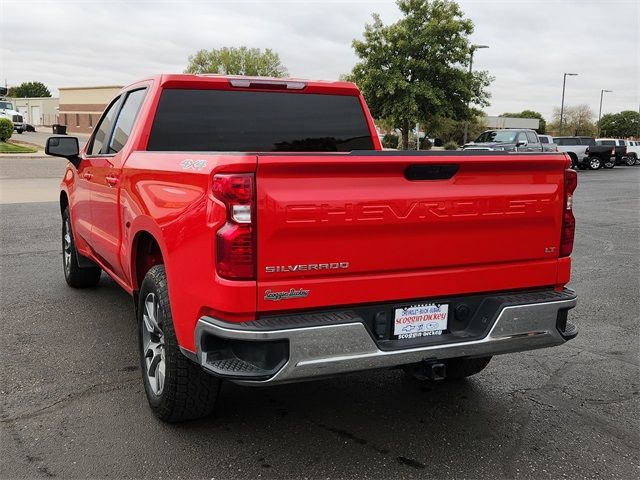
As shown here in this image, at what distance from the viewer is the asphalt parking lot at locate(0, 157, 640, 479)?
3.18 m

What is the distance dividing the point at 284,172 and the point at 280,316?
2.16 ft

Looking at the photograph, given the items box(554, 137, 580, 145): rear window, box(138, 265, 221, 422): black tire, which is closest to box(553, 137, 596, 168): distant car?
box(554, 137, 580, 145): rear window

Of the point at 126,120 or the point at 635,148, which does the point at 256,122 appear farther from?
the point at 635,148

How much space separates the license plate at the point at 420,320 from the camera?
10.3 ft

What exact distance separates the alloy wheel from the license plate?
4.33 ft

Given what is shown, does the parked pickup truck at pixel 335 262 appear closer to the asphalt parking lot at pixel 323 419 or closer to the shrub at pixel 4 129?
the asphalt parking lot at pixel 323 419

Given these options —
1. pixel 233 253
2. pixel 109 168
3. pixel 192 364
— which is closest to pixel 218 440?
pixel 192 364

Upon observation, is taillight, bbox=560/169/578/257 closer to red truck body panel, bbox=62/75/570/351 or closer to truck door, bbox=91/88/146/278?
red truck body panel, bbox=62/75/570/351

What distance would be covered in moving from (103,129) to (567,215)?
12.7ft

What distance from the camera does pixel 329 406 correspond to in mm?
3869

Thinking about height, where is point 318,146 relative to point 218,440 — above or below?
above

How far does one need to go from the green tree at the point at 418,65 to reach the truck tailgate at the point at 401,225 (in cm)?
2546

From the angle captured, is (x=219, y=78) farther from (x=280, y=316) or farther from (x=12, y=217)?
(x=12, y=217)

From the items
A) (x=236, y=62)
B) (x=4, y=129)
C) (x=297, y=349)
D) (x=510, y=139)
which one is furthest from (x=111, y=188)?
(x=236, y=62)
